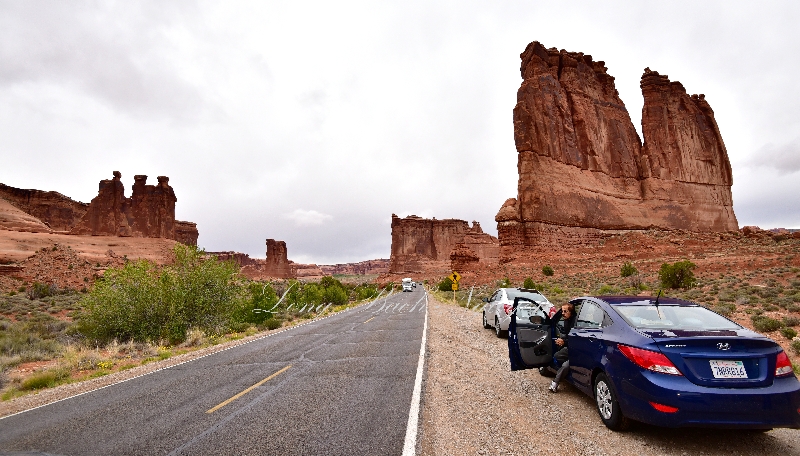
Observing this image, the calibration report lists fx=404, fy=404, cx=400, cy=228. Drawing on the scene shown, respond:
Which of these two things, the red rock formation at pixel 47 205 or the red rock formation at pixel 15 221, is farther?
the red rock formation at pixel 47 205

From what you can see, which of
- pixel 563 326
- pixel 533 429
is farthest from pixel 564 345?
pixel 533 429

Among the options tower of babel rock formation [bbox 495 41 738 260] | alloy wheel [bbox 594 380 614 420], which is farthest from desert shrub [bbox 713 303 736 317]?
tower of babel rock formation [bbox 495 41 738 260]

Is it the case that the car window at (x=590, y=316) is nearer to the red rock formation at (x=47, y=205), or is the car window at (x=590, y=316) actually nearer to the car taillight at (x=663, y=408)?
the car taillight at (x=663, y=408)

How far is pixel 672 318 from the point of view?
5152 mm

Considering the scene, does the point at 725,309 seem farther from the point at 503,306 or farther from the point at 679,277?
the point at 679,277

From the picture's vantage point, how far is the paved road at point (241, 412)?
15.1 ft

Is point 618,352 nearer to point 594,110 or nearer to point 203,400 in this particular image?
point 203,400

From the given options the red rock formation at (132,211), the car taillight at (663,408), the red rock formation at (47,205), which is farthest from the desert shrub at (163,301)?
the red rock formation at (47,205)

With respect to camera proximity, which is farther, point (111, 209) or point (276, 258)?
point (276, 258)

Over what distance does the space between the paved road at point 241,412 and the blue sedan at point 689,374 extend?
262cm

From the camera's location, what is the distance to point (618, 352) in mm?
4750

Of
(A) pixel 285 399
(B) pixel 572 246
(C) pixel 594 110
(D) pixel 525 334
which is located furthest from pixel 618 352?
(C) pixel 594 110

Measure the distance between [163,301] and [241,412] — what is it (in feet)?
43.5

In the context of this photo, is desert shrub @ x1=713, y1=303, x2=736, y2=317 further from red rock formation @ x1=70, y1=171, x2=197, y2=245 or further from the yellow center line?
red rock formation @ x1=70, y1=171, x2=197, y2=245
